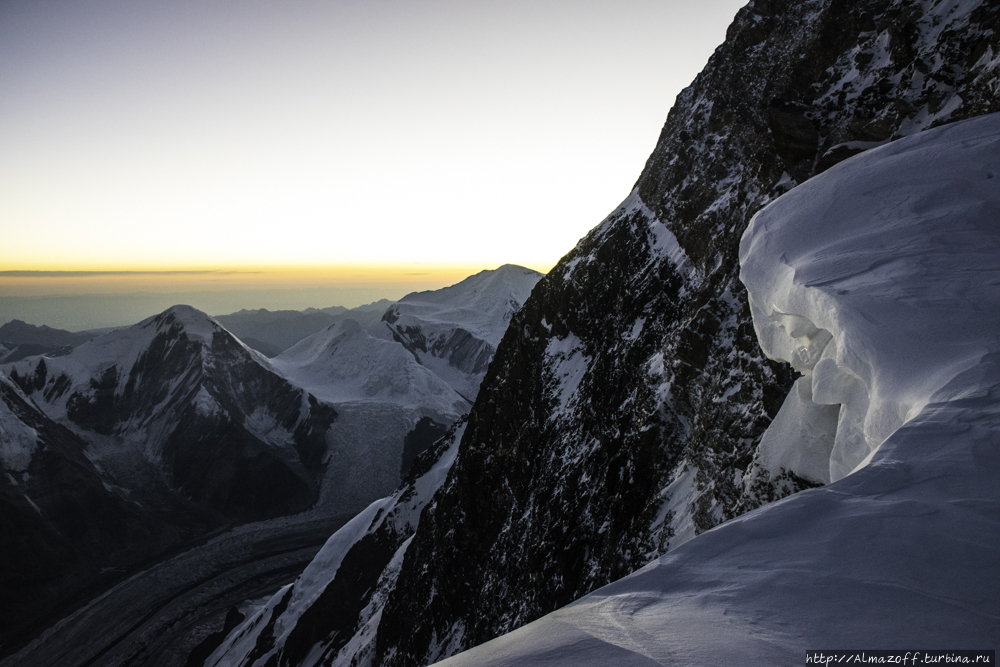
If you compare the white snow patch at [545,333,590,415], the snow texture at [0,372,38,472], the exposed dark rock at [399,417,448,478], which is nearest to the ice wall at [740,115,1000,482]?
the white snow patch at [545,333,590,415]

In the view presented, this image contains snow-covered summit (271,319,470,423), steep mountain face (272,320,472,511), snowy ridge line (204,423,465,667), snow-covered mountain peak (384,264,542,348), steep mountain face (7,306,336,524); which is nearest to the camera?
snowy ridge line (204,423,465,667)

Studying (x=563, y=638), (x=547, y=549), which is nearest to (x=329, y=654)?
(x=547, y=549)

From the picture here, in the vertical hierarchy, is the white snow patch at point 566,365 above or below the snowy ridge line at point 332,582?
above

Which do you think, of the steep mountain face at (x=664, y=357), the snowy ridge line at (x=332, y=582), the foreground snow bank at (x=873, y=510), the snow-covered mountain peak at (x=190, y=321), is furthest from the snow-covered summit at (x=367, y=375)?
the foreground snow bank at (x=873, y=510)

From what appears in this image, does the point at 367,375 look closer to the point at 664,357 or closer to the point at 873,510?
the point at 664,357

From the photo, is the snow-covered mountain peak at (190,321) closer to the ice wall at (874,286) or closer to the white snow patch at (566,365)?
the white snow patch at (566,365)

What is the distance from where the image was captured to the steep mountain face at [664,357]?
1527cm

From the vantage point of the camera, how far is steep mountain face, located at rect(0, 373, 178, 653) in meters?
59.8

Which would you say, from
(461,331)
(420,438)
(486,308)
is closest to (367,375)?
(420,438)

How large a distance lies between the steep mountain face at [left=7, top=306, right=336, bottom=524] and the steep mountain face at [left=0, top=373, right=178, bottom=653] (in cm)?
914

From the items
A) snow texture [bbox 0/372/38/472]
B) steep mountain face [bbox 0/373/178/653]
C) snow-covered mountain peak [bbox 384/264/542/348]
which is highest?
snow-covered mountain peak [bbox 384/264/542/348]

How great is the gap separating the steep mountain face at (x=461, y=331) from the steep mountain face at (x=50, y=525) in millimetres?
76241

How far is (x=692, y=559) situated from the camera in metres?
4.81

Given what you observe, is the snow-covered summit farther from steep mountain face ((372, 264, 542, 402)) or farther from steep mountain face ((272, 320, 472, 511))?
steep mountain face ((372, 264, 542, 402))
